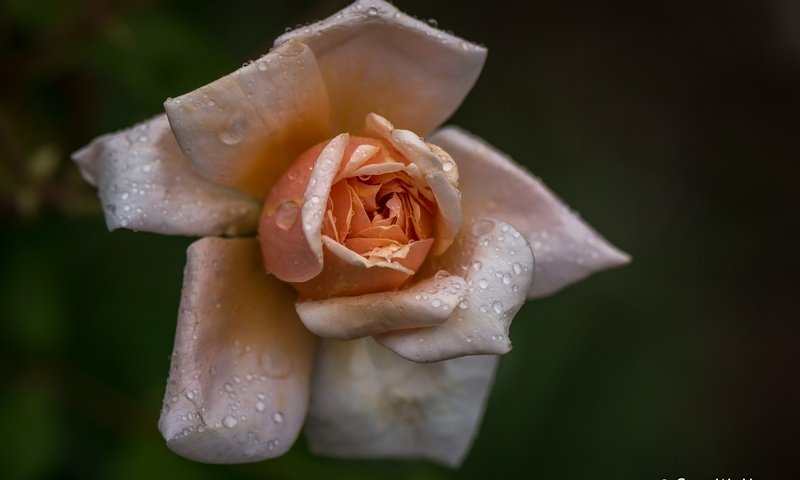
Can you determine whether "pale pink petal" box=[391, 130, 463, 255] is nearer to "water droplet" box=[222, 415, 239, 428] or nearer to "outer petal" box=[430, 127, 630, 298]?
"outer petal" box=[430, 127, 630, 298]

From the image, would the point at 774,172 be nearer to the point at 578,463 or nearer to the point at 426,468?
the point at 578,463

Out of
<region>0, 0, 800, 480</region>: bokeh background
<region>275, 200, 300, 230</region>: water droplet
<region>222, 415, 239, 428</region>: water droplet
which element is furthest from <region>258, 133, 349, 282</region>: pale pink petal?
<region>0, 0, 800, 480</region>: bokeh background

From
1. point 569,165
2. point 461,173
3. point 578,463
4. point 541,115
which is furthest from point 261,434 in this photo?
point 541,115

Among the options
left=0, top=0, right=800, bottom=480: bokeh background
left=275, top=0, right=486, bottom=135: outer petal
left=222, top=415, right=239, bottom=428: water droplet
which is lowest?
left=0, top=0, right=800, bottom=480: bokeh background

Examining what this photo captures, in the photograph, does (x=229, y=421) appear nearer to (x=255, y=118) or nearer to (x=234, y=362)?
(x=234, y=362)

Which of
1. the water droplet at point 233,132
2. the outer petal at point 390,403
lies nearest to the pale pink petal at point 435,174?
the water droplet at point 233,132

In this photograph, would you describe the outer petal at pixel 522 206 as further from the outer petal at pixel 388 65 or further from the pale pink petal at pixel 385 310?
the pale pink petal at pixel 385 310
